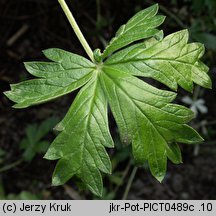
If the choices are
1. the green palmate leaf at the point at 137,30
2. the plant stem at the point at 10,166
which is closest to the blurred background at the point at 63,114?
the plant stem at the point at 10,166

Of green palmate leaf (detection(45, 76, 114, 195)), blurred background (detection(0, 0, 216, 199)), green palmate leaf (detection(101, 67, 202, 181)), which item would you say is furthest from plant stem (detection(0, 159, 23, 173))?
green palmate leaf (detection(101, 67, 202, 181))

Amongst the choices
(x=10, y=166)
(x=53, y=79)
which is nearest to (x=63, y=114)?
(x=10, y=166)

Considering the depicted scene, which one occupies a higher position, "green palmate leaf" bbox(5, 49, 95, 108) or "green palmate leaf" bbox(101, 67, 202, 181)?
"green palmate leaf" bbox(5, 49, 95, 108)

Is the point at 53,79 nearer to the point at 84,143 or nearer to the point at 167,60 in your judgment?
the point at 84,143

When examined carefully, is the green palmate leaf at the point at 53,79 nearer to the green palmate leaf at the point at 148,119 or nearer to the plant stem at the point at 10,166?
the green palmate leaf at the point at 148,119

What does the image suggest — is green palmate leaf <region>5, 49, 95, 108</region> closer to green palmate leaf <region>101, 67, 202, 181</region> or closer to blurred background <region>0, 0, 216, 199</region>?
Result: green palmate leaf <region>101, 67, 202, 181</region>

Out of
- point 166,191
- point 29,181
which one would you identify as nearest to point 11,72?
point 29,181
